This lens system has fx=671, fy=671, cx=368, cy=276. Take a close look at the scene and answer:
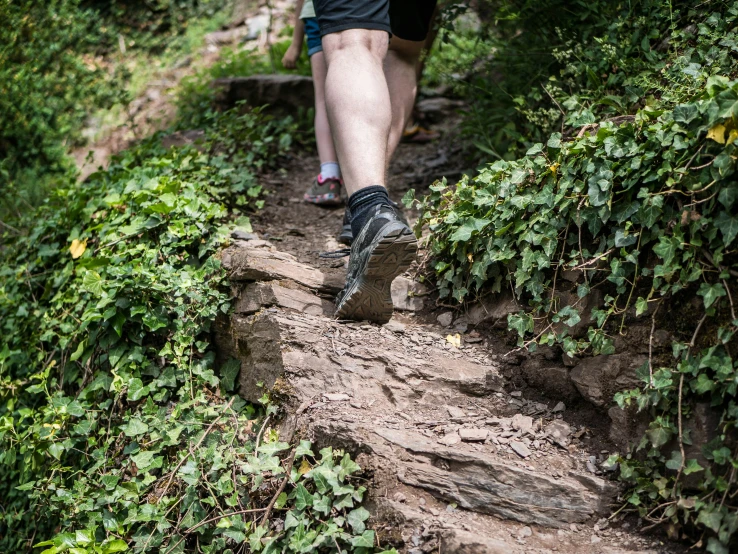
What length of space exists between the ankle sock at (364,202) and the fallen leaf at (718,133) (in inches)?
42.0

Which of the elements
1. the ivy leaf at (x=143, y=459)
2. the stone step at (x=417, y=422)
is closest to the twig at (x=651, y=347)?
the stone step at (x=417, y=422)

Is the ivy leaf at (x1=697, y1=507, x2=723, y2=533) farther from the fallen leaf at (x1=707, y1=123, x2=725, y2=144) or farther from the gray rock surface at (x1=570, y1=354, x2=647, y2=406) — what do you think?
the fallen leaf at (x1=707, y1=123, x2=725, y2=144)

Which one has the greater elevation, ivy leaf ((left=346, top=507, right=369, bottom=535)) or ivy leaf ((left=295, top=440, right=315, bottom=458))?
ivy leaf ((left=295, top=440, right=315, bottom=458))

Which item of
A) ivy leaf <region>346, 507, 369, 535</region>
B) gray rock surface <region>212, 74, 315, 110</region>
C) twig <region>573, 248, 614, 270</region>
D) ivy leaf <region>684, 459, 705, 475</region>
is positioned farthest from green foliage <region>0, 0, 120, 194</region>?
ivy leaf <region>684, 459, 705, 475</region>

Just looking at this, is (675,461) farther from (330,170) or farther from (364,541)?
(330,170)

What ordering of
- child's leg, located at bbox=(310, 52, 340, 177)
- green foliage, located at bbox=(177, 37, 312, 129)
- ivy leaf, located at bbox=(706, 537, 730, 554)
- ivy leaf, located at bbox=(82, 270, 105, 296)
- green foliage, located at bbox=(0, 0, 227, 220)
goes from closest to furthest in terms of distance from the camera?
ivy leaf, located at bbox=(706, 537, 730, 554)
ivy leaf, located at bbox=(82, 270, 105, 296)
child's leg, located at bbox=(310, 52, 340, 177)
green foliage, located at bbox=(177, 37, 312, 129)
green foliage, located at bbox=(0, 0, 227, 220)

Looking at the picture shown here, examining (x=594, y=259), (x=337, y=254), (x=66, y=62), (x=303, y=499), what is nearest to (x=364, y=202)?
(x=337, y=254)

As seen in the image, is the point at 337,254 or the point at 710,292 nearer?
the point at 710,292

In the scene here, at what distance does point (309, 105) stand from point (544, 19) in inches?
83.7

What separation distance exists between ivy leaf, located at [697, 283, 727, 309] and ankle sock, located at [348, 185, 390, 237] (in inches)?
42.6

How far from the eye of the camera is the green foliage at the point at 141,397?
7.41ft

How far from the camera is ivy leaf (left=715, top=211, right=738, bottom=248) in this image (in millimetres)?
1877

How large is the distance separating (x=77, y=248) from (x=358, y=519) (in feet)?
7.34

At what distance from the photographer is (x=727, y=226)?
6.21 ft
